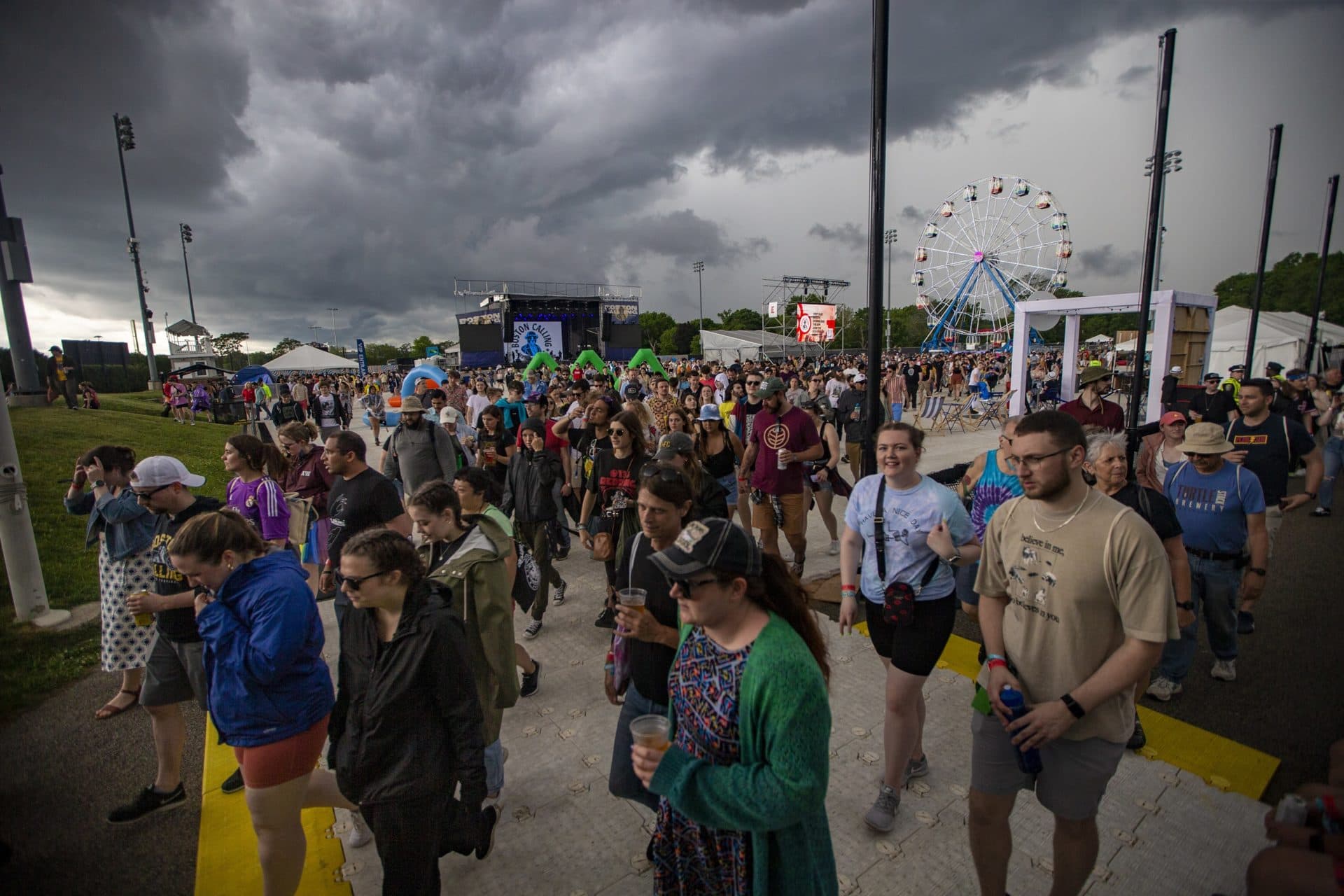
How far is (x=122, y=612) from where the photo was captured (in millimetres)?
3627

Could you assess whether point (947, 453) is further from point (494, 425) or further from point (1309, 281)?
point (1309, 281)

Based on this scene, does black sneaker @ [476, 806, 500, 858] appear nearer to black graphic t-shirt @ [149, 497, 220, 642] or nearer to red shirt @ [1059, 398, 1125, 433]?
black graphic t-shirt @ [149, 497, 220, 642]

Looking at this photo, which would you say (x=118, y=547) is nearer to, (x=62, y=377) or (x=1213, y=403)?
(x=1213, y=403)

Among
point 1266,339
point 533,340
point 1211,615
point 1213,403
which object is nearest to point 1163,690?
point 1211,615

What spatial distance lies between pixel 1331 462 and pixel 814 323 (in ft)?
131

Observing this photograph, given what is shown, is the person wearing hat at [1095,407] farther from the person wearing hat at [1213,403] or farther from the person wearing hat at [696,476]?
the person wearing hat at [696,476]

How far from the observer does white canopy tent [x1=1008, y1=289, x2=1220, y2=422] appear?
440 inches

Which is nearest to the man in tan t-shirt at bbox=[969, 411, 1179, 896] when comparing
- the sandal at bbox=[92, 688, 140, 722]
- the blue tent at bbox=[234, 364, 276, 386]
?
the sandal at bbox=[92, 688, 140, 722]

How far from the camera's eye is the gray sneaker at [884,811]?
280 centimetres

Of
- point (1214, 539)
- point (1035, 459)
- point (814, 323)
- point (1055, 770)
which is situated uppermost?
point (814, 323)

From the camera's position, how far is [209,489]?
36.0 ft

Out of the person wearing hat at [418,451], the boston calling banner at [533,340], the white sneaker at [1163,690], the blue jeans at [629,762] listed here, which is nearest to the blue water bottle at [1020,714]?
the blue jeans at [629,762]

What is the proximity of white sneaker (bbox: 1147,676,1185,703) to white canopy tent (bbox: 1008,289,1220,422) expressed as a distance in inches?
299

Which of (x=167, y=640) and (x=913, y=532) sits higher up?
(x=913, y=532)
